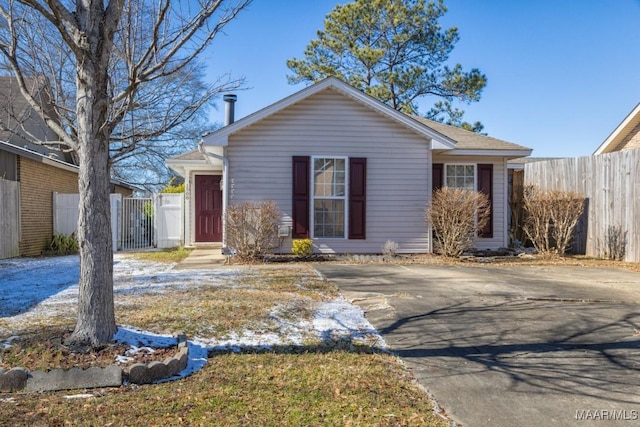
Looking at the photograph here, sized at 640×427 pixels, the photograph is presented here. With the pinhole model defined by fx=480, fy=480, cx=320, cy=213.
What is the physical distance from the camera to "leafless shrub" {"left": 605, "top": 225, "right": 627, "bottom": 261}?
1095 cm

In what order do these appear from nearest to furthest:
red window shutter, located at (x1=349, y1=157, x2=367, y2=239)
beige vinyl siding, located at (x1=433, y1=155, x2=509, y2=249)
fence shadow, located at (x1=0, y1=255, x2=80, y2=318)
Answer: fence shadow, located at (x1=0, y1=255, x2=80, y2=318), red window shutter, located at (x1=349, y1=157, x2=367, y2=239), beige vinyl siding, located at (x1=433, y1=155, x2=509, y2=249)

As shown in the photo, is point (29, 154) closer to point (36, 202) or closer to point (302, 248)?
point (36, 202)

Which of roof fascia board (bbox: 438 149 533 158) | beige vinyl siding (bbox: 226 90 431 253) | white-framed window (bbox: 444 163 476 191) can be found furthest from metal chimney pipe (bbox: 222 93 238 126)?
white-framed window (bbox: 444 163 476 191)

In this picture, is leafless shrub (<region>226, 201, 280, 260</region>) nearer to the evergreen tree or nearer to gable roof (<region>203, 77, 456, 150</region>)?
gable roof (<region>203, 77, 456, 150</region>)

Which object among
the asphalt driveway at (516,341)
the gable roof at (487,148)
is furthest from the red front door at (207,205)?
the asphalt driveway at (516,341)

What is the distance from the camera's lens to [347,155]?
11.6 meters

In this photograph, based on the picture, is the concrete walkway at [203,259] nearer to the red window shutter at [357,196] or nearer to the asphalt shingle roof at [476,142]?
the red window shutter at [357,196]

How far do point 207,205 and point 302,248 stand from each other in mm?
4574

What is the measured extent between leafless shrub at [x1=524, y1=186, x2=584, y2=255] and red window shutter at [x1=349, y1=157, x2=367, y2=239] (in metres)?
4.12

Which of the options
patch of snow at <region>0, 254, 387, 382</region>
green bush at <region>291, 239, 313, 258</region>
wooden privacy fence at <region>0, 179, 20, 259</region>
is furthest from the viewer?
wooden privacy fence at <region>0, 179, 20, 259</region>

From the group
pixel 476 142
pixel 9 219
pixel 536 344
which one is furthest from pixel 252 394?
pixel 476 142

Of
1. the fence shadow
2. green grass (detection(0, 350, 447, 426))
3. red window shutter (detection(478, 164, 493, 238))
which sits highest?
red window shutter (detection(478, 164, 493, 238))

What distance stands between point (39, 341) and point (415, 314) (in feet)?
13.1

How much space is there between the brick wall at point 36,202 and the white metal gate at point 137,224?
207cm
